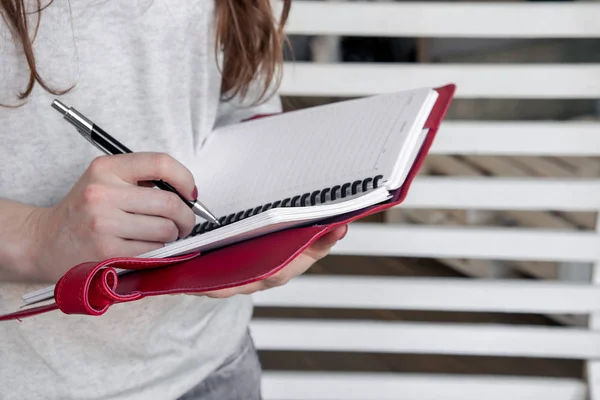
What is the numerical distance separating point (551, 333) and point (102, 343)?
833 mm

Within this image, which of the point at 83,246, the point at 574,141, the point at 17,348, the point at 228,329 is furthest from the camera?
the point at 574,141

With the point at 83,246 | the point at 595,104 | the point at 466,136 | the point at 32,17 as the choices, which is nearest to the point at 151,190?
the point at 83,246

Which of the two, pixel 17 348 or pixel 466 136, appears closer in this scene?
pixel 17 348

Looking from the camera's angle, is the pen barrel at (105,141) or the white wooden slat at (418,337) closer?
the pen barrel at (105,141)

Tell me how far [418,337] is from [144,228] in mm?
780

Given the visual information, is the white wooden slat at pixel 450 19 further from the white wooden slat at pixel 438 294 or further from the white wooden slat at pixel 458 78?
the white wooden slat at pixel 438 294

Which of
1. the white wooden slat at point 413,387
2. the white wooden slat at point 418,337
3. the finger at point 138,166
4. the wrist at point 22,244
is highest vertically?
the finger at point 138,166

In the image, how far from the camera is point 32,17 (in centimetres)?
48

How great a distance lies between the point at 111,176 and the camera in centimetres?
43

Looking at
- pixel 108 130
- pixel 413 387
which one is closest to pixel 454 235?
pixel 413 387

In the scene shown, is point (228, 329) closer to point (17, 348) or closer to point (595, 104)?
point (17, 348)

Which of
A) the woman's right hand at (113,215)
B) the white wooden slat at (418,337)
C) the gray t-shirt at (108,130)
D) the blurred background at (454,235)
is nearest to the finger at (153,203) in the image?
the woman's right hand at (113,215)

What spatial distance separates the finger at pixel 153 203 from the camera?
1.42 feet

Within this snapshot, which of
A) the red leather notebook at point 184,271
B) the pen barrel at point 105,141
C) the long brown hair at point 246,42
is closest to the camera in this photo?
the red leather notebook at point 184,271
